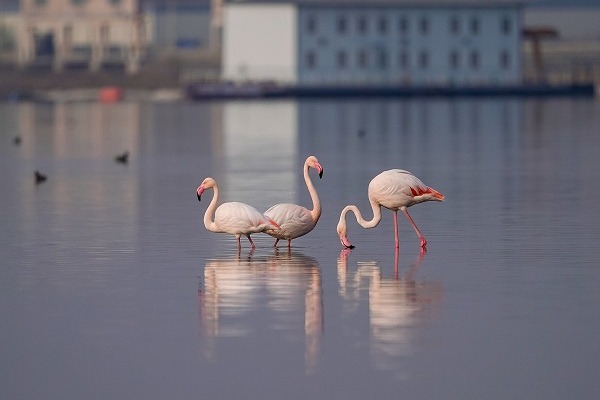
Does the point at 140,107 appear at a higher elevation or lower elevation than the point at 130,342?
higher

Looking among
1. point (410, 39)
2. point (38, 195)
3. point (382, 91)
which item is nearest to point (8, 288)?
point (38, 195)

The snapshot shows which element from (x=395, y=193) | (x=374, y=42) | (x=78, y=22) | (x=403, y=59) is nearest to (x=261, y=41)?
(x=374, y=42)

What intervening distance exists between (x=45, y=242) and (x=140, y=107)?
211ft

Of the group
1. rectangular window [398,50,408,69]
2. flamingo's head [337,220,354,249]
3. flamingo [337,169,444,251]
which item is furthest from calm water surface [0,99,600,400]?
rectangular window [398,50,408,69]

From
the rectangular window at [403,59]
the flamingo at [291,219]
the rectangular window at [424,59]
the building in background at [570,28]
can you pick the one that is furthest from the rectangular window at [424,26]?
the flamingo at [291,219]

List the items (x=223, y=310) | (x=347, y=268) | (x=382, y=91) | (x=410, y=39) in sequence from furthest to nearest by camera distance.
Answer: (x=410, y=39) → (x=382, y=91) → (x=347, y=268) → (x=223, y=310)

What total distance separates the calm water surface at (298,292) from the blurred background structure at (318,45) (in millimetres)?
70644

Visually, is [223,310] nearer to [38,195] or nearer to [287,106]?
[38,195]

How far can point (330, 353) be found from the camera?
11.3m

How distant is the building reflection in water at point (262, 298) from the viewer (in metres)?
12.1

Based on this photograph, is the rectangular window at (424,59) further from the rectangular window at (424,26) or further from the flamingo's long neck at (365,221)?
the flamingo's long neck at (365,221)

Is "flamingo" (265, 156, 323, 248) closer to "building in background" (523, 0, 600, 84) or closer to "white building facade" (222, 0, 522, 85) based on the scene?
"white building facade" (222, 0, 522, 85)

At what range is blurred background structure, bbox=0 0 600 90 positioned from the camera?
334 ft

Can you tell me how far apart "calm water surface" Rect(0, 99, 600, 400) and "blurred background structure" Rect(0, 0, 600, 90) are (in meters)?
70.6
